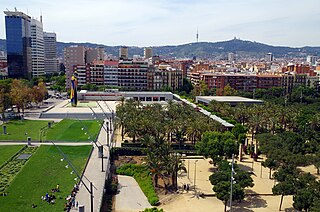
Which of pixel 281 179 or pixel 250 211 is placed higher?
pixel 281 179

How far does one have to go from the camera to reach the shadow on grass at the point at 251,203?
32656mm

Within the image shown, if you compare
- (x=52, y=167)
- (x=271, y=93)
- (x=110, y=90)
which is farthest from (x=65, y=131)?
(x=271, y=93)

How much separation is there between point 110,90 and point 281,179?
263ft

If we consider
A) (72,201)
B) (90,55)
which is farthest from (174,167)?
(90,55)

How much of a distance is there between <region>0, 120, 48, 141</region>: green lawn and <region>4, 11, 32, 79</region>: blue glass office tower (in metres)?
93.5

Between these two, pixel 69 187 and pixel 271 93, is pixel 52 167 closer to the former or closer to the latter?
pixel 69 187

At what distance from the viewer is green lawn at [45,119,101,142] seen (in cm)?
5622

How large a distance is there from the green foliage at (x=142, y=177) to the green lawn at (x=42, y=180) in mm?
5358

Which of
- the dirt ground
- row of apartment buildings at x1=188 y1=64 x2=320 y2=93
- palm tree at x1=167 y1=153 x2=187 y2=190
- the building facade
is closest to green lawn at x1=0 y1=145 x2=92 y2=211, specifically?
the dirt ground

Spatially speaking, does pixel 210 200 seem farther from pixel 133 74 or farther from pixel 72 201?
pixel 133 74

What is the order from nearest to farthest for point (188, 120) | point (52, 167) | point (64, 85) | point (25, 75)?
point (52, 167) → point (188, 120) → point (64, 85) → point (25, 75)

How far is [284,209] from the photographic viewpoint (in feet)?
107

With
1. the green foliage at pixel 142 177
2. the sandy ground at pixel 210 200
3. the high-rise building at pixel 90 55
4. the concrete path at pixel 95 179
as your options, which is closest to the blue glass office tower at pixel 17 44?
the high-rise building at pixel 90 55

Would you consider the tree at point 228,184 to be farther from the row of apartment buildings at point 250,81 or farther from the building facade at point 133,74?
the row of apartment buildings at point 250,81
